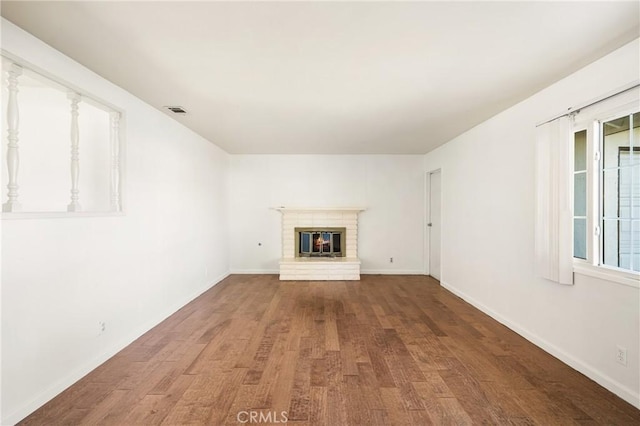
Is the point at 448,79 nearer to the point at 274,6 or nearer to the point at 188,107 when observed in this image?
the point at 274,6

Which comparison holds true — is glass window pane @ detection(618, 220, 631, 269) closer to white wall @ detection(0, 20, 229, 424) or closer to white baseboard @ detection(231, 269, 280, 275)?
white wall @ detection(0, 20, 229, 424)

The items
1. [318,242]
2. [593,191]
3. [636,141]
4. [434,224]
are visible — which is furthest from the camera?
[318,242]

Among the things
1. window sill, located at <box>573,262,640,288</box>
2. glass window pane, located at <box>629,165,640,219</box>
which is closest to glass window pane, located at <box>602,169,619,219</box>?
glass window pane, located at <box>629,165,640,219</box>

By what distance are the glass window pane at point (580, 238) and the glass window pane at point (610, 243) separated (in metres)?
0.14

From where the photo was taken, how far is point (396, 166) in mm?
6215

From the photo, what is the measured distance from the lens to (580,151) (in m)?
2.61

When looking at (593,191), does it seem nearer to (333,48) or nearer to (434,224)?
(333,48)

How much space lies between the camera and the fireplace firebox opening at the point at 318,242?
617 centimetres

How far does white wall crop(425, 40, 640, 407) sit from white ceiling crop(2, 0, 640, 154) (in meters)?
0.21

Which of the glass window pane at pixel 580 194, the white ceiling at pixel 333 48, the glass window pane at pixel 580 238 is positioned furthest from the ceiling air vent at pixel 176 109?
the glass window pane at pixel 580 238

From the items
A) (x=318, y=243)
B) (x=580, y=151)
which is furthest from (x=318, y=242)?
(x=580, y=151)

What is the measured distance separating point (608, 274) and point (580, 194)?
0.72 meters

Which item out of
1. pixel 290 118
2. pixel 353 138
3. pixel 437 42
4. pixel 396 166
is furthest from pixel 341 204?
pixel 437 42

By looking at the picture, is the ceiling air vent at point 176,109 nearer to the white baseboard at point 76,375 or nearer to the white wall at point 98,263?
the white wall at point 98,263
